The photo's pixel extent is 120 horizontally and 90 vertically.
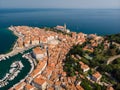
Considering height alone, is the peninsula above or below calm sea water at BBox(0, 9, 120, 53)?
above

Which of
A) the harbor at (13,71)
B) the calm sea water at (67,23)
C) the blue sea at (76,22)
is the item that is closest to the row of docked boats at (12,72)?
the harbor at (13,71)

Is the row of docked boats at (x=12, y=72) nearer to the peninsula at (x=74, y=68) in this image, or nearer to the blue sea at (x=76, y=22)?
the peninsula at (x=74, y=68)

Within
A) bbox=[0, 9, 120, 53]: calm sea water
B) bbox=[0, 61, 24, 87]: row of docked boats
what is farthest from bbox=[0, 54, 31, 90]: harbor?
bbox=[0, 9, 120, 53]: calm sea water

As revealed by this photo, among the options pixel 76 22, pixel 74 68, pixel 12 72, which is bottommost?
pixel 76 22

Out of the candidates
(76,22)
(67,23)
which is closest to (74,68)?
(67,23)

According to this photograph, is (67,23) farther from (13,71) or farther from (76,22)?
(13,71)

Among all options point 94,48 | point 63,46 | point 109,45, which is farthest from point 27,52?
point 109,45

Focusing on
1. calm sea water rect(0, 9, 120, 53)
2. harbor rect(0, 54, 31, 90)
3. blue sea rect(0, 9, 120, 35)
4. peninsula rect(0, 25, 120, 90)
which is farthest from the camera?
blue sea rect(0, 9, 120, 35)

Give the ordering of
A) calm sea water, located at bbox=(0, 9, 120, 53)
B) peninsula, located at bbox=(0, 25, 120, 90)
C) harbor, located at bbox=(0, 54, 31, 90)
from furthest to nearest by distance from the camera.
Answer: calm sea water, located at bbox=(0, 9, 120, 53) → harbor, located at bbox=(0, 54, 31, 90) → peninsula, located at bbox=(0, 25, 120, 90)

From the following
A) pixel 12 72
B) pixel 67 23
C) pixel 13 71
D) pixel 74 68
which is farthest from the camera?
pixel 67 23

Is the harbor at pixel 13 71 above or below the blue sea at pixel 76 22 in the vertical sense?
above

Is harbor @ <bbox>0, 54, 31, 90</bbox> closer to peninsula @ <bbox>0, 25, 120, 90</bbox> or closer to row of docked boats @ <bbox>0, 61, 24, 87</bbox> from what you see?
row of docked boats @ <bbox>0, 61, 24, 87</bbox>
